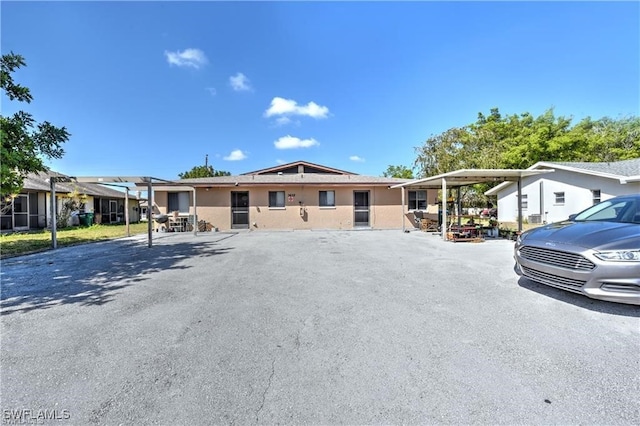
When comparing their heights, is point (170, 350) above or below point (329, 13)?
below

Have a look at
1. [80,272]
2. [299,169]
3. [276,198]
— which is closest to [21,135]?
[80,272]

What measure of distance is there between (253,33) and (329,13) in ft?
13.8

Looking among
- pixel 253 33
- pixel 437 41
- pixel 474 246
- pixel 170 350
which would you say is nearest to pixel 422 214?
pixel 474 246

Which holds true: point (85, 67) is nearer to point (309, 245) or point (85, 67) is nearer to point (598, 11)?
point (309, 245)

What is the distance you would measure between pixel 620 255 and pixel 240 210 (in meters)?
15.1

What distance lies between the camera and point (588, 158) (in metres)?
23.5

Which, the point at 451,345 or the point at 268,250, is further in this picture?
the point at 268,250

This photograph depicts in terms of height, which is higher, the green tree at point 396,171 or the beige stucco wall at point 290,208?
the green tree at point 396,171

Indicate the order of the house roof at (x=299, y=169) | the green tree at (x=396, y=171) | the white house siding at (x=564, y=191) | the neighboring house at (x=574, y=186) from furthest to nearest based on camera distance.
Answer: the green tree at (x=396, y=171) < the house roof at (x=299, y=169) < the white house siding at (x=564, y=191) < the neighboring house at (x=574, y=186)

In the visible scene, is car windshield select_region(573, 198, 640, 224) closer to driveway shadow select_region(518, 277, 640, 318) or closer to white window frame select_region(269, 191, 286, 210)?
driveway shadow select_region(518, 277, 640, 318)

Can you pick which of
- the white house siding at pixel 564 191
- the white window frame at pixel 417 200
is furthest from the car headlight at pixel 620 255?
the white house siding at pixel 564 191

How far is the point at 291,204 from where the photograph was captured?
15.7 metres

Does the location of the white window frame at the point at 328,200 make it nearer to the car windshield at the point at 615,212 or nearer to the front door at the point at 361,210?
the front door at the point at 361,210

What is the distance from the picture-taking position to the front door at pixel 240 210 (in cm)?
1576
